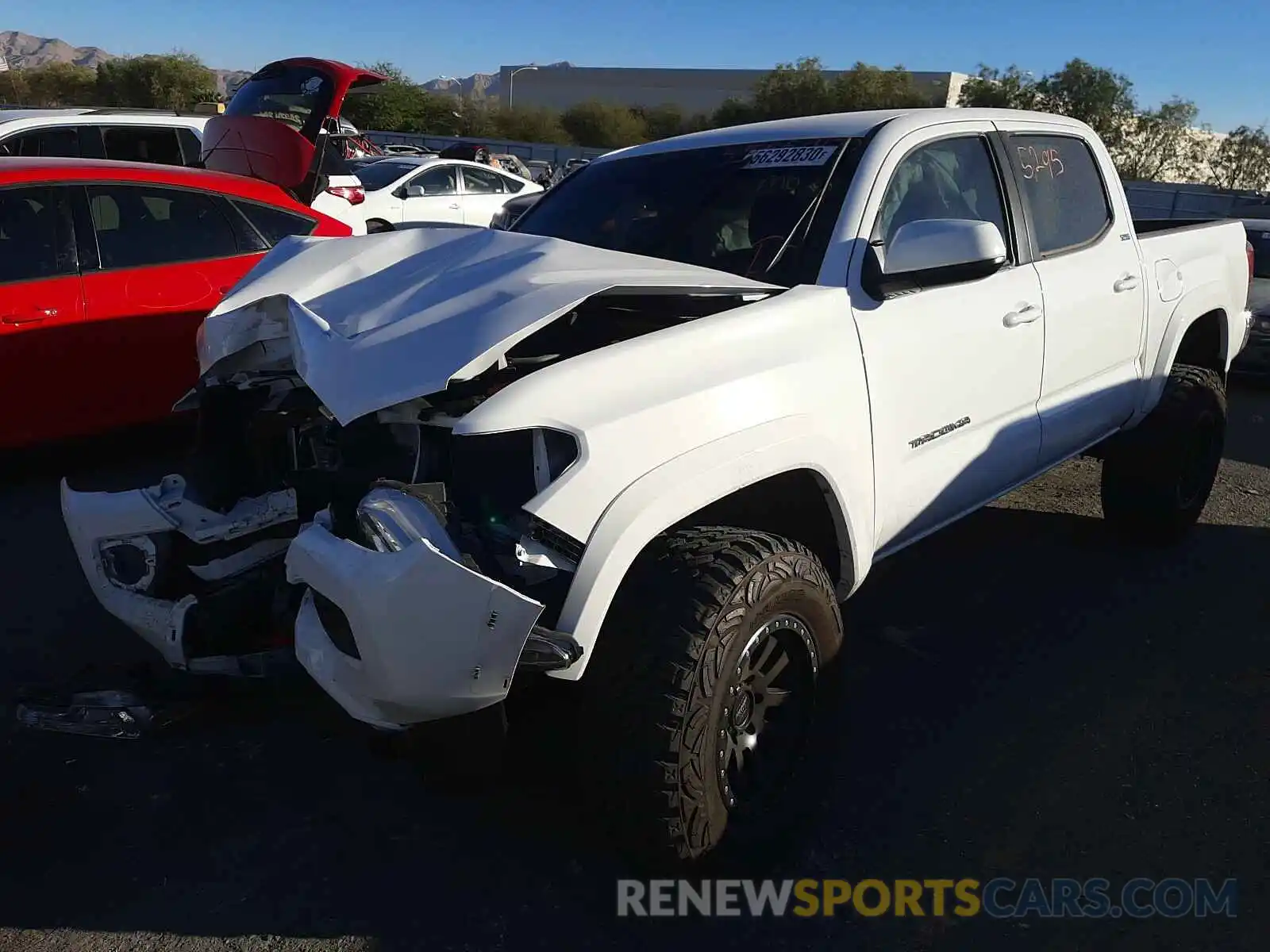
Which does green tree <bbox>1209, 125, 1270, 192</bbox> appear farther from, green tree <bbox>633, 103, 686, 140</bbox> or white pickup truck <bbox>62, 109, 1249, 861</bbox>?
white pickup truck <bbox>62, 109, 1249, 861</bbox>

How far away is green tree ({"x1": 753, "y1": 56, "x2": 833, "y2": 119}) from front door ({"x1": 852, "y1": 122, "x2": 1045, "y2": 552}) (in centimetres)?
5272

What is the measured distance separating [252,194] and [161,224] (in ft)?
2.07

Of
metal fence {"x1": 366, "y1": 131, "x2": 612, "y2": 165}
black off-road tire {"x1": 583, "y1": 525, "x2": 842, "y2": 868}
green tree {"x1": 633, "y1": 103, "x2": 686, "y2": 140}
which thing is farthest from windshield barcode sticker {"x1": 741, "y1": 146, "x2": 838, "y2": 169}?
green tree {"x1": 633, "y1": 103, "x2": 686, "y2": 140}

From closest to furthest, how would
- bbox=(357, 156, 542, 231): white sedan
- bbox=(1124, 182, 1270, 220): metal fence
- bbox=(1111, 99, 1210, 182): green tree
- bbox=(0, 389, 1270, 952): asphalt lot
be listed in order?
1. bbox=(0, 389, 1270, 952): asphalt lot
2. bbox=(357, 156, 542, 231): white sedan
3. bbox=(1124, 182, 1270, 220): metal fence
4. bbox=(1111, 99, 1210, 182): green tree

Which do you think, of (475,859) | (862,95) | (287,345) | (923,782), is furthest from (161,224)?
(862,95)

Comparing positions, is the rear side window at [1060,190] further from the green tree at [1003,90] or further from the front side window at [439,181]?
the green tree at [1003,90]

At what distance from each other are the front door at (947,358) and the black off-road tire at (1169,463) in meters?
1.15

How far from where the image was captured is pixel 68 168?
5285 mm

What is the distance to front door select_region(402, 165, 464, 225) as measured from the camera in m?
13.8

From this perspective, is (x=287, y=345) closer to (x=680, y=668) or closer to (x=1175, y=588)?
(x=680, y=668)

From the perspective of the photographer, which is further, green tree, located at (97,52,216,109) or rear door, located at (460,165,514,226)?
green tree, located at (97,52,216,109)

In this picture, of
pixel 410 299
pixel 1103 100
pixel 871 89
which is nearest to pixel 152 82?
pixel 871 89

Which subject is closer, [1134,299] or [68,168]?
[1134,299]

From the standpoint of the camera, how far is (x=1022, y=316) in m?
3.59
